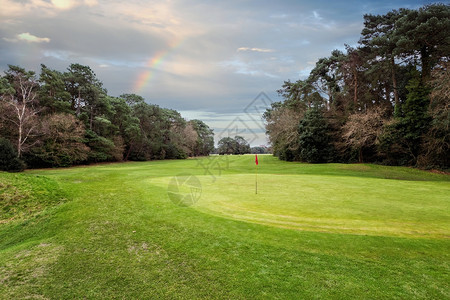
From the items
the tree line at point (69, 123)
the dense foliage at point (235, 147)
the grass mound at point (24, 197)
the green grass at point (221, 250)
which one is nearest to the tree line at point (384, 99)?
the green grass at point (221, 250)

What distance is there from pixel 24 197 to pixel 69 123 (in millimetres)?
27011

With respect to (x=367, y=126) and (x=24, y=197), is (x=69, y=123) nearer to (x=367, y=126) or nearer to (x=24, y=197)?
(x=24, y=197)

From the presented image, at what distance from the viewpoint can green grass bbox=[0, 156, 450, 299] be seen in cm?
283

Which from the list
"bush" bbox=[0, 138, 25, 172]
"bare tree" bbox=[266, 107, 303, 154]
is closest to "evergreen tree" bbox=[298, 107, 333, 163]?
"bare tree" bbox=[266, 107, 303, 154]

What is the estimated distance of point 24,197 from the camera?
6.96m

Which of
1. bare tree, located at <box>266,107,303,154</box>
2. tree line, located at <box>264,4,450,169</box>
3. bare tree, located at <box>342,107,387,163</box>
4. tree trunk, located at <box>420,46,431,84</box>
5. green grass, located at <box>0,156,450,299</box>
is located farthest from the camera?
bare tree, located at <box>266,107,303,154</box>

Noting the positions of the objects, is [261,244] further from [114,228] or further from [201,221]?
[114,228]

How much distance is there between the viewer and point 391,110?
28.4 metres

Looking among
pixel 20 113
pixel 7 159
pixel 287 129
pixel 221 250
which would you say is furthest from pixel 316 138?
pixel 20 113

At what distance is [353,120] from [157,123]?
44856mm

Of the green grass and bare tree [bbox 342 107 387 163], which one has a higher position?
bare tree [bbox 342 107 387 163]

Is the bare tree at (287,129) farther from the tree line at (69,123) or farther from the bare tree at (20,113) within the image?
the bare tree at (20,113)

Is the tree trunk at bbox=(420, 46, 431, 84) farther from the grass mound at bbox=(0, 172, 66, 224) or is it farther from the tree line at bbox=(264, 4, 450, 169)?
the grass mound at bbox=(0, 172, 66, 224)

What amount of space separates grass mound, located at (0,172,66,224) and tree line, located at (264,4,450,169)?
24.8 m
